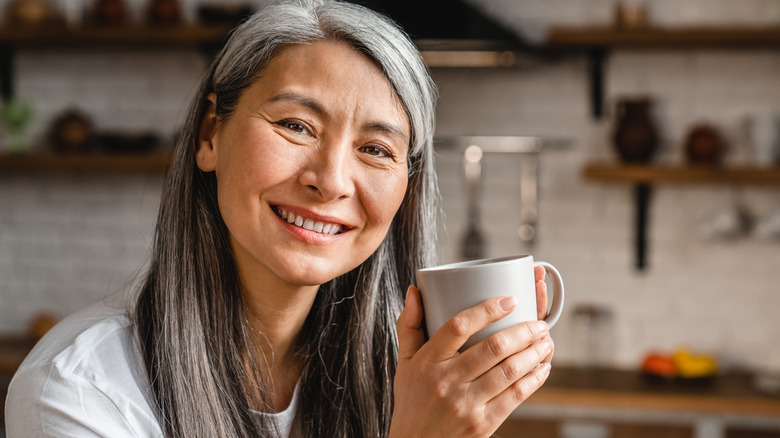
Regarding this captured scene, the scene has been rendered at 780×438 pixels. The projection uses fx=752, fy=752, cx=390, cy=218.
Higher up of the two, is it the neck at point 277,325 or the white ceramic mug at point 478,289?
the white ceramic mug at point 478,289

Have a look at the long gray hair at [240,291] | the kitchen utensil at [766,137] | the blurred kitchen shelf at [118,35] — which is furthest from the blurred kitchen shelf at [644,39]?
the long gray hair at [240,291]

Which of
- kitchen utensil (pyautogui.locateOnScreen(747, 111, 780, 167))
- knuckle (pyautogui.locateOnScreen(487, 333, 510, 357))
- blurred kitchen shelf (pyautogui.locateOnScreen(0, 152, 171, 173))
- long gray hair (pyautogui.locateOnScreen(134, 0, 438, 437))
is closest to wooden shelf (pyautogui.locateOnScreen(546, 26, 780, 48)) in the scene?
kitchen utensil (pyautogui.locateOnScreen(747, 111, 780, 167))

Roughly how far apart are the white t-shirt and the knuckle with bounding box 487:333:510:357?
46cm

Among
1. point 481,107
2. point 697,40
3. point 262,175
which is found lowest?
point 262,175

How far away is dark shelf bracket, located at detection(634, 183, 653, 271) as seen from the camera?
3.21 m

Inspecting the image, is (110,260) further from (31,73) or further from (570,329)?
(570,329)

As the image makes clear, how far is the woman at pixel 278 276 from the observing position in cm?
94

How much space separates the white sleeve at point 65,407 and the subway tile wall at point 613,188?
2.41 metres

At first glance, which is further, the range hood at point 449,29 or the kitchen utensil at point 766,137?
A: the kitchen utensil at point 766,137

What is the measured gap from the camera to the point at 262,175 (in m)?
1.01

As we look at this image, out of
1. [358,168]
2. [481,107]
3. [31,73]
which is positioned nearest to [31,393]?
[358,168]

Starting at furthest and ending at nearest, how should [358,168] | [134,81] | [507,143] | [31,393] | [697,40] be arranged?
[134,81] → [507,143] → [697,40] → [358,168] → [31,393]

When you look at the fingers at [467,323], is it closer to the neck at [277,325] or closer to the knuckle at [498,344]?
the knuckle at [498,344]

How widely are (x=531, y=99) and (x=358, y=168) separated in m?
2.42
